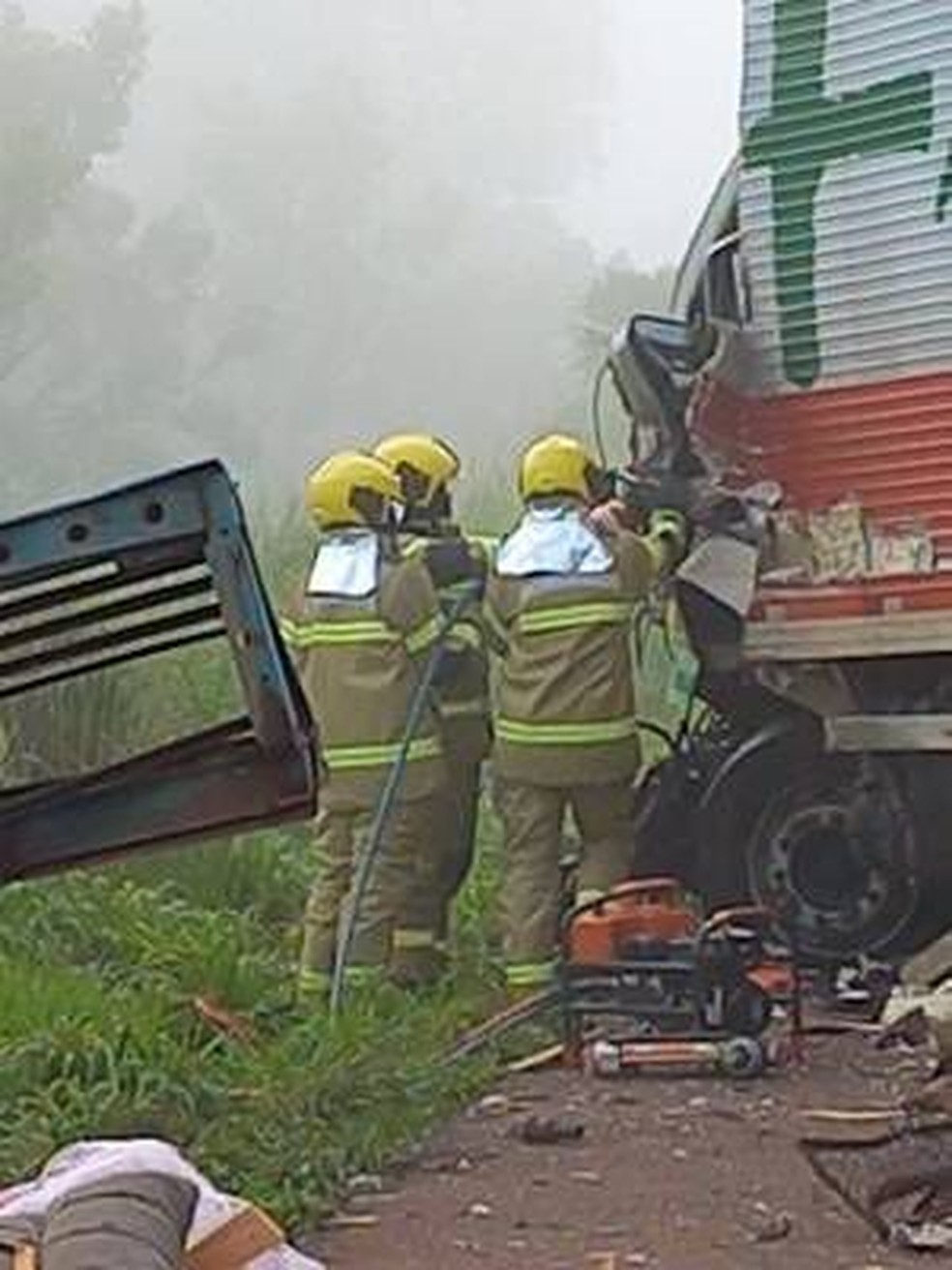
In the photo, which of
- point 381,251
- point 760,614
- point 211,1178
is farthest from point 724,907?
point 381,251

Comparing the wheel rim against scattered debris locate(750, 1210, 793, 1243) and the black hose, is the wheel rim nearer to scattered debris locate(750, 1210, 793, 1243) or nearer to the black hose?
the black hose

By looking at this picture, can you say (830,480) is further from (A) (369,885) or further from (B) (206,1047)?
(B) (206,1047)

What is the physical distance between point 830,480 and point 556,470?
0.89 meters

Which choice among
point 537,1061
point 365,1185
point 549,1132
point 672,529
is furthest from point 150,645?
point 672,529

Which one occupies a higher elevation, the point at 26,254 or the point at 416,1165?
the point at 416,1165

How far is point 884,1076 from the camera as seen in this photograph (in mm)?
7246

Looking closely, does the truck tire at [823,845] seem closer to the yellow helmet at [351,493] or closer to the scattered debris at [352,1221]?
the yellow helmet at [351,493]

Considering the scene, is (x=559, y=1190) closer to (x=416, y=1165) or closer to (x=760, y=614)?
(x=416, y=1165)

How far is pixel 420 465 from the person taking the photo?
29.1ft

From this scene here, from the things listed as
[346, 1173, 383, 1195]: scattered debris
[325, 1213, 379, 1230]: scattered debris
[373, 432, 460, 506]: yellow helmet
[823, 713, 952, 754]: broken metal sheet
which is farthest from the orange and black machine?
[373, 432, 460, 506]: yellow helmet

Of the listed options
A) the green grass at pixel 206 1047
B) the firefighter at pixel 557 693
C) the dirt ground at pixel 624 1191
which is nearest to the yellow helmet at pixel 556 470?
the firefighter at pixel 557 693

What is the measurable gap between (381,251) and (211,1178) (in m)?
44.5

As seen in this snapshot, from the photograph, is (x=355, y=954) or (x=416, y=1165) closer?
(x=416, y=1165)

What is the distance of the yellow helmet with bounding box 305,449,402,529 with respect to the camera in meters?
8.37
